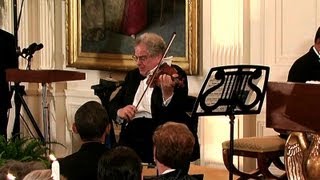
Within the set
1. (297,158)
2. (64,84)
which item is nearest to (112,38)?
(64,84)

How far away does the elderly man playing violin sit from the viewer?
5598mm

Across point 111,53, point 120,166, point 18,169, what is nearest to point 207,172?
point 111,53

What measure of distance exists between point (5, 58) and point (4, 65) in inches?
3.2

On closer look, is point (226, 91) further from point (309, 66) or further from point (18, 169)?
point (18, 169)

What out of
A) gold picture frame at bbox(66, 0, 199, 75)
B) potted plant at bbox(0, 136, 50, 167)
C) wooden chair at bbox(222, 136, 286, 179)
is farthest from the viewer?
gold picture frame at bbox(66, 0, 199, 75)

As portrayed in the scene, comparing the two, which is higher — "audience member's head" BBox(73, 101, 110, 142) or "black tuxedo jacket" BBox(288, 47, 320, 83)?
"black tuxedo jacket" BBox(288, 47, 320, 83)

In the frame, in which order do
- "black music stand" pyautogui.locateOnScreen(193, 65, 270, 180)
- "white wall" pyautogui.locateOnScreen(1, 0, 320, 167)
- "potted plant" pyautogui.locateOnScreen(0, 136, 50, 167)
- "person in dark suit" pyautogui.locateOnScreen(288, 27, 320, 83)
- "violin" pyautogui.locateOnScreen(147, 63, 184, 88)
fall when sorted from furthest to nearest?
"white wall" pyautogui.locateOnScreen(1, 0, 320, 167)
"person in dark suit" pyautogui.locateOnScreen(288, 27, 320, 83)
"violin" pyautogui.locateOnScreen(147, 63, 184, 88)
"black music stand" pyautogui.locateOnScreen(193, 65, 270, 180)
"potted plant" pyautogui.locateOnScreen(0, 136, 50, 167)

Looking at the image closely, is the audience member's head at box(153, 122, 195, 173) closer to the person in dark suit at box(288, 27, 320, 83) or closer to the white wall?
the person in dark suit at box(288, 27, 320, 83)

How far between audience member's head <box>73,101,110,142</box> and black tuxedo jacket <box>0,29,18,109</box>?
3210 millimetres

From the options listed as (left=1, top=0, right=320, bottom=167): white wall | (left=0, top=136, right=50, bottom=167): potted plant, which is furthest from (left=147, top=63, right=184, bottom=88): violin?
(left=1, top=0, right=320, bottom=167): white wall

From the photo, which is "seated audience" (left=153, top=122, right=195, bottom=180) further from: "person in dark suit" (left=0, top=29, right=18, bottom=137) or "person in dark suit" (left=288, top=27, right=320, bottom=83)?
"person in dark suit" (left=0, top=29, right=18, bottom=137)

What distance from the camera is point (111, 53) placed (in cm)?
854

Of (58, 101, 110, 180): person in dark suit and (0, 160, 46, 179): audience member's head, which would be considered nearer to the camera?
(0, 160, 46, 179): audience member's head

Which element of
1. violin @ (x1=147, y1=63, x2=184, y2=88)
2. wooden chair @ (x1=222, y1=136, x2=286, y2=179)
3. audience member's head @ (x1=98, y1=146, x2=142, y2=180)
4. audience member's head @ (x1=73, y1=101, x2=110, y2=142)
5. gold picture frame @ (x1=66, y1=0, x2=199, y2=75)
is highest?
gold picture frame @ (x1=66, y1=0, x2=199, y2=75)
